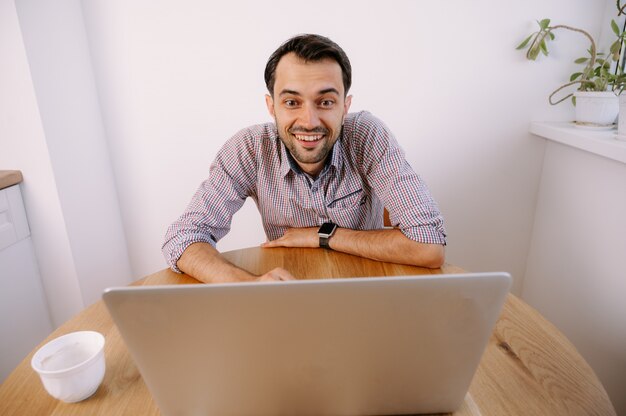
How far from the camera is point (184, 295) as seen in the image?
438 mm

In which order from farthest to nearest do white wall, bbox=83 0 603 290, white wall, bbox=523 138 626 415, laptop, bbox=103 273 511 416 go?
1. white wall, bbox=83 0 603 290
2. white wall, bbox=523 138 626 415
3. laptop, bbox=103 273 511 416

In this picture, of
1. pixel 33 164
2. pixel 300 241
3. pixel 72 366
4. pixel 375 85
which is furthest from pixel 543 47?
pixel 33 164

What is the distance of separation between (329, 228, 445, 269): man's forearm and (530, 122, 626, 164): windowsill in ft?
2.51

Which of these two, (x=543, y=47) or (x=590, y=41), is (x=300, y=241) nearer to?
(x=543, y=47)

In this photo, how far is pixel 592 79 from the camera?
171 centimetres

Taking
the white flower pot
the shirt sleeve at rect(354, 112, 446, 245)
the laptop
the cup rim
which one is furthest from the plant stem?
the cup rim

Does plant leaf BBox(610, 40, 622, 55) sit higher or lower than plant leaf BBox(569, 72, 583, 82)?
higher

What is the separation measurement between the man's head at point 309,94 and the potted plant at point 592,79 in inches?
37.7

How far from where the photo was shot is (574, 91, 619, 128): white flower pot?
62.4 inches

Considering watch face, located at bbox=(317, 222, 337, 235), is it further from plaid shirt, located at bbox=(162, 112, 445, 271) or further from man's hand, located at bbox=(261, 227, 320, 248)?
plaid shirt, located at bbox=(162, 112, 445, 271)

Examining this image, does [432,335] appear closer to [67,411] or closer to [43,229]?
[67,411]

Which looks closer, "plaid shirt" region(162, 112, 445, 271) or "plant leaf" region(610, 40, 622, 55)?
"plaid shirt" region(162, 112, 445, 271)

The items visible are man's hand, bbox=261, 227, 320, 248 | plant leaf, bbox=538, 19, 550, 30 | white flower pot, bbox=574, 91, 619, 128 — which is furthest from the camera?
plant leaf, bbox=538, 19, 550, 30

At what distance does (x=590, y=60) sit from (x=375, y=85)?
89 centimetres
